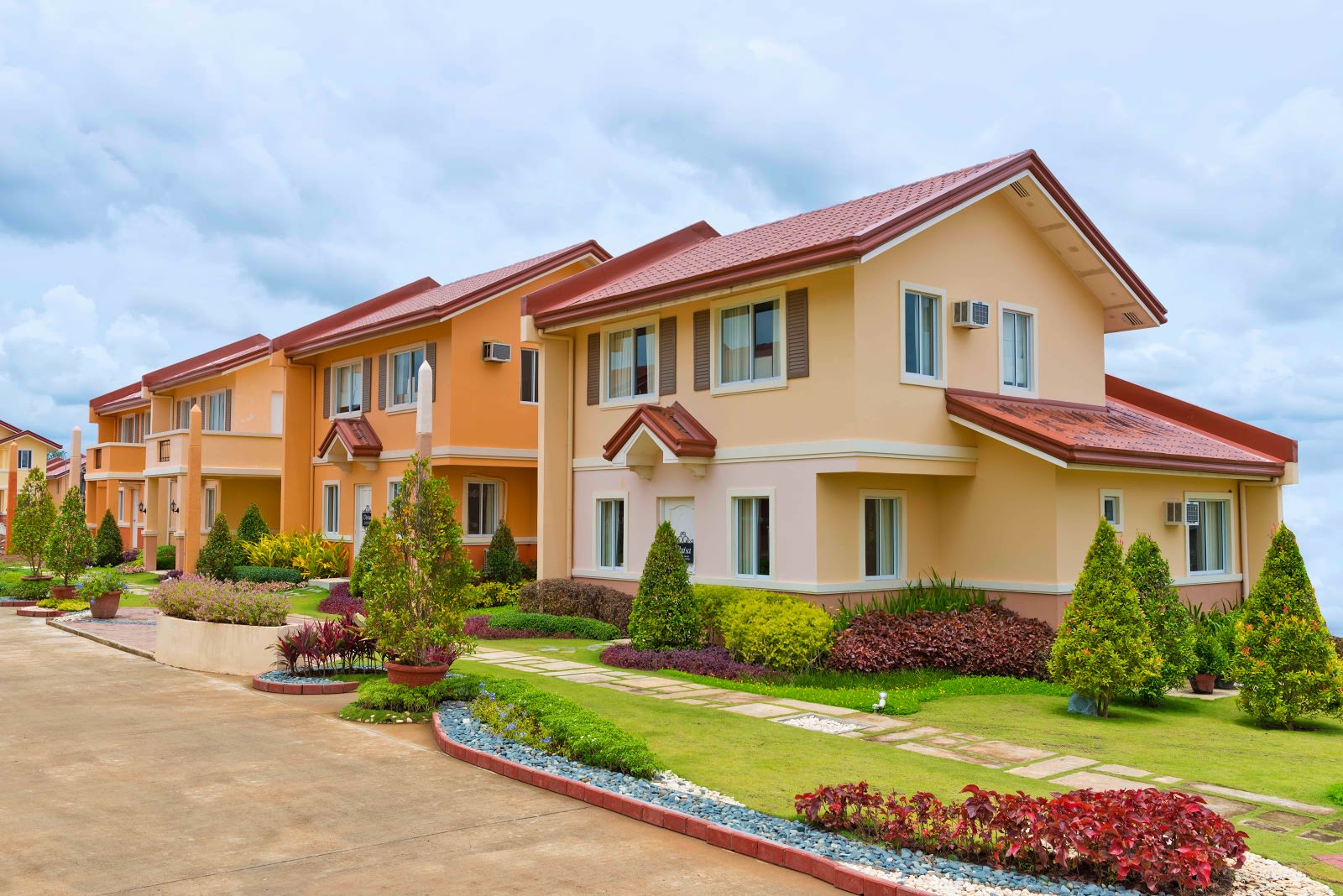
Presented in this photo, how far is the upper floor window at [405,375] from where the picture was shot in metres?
25.6

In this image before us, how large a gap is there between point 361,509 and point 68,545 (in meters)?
6.59

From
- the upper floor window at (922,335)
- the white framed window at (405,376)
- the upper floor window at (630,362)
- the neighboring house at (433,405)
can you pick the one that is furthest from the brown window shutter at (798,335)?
the white framed window at (405,376)

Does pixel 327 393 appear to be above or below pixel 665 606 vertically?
above

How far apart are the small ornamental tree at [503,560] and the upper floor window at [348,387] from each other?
5.83 meters

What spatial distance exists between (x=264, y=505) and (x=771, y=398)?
22884mm

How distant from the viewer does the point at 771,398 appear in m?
16.9

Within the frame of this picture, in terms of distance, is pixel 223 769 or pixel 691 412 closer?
pixel 223 769

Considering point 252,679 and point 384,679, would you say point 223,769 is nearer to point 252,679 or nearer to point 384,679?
point 384,679

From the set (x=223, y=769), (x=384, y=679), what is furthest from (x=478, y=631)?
(x=223, y=769)

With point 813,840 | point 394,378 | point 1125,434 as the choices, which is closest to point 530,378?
point 394,378

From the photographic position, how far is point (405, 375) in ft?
85.3

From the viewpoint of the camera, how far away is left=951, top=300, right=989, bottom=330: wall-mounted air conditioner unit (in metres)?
17.2

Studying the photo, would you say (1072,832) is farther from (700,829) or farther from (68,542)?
(68,542)

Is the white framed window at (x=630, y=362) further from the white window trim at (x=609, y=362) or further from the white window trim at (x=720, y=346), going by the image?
the white window trim at (x=720, y=346)
